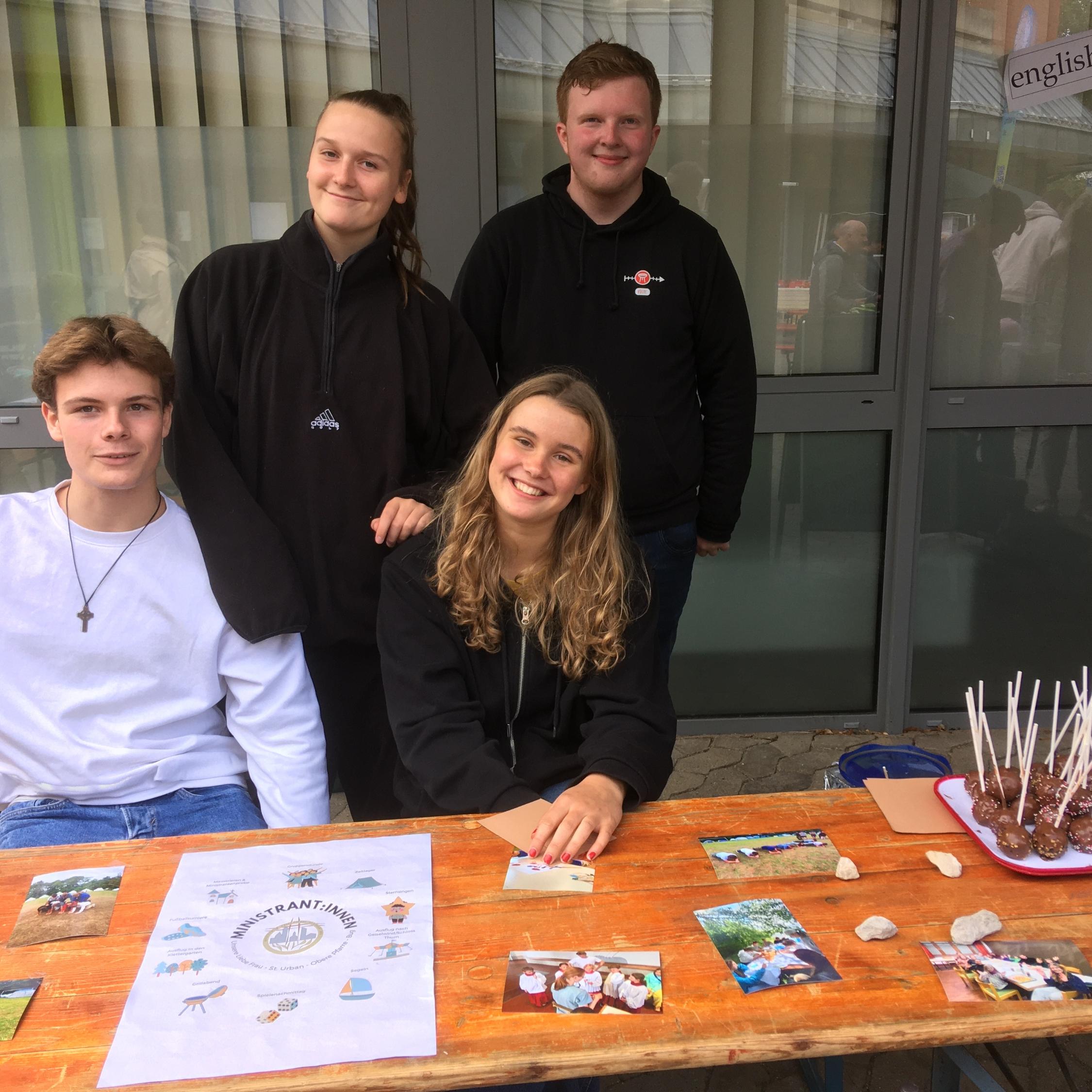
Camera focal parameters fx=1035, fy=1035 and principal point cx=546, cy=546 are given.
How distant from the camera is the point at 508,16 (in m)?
3.38

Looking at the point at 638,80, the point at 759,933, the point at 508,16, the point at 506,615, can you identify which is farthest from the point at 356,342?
the point at 508,16

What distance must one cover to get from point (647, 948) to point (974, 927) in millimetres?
424

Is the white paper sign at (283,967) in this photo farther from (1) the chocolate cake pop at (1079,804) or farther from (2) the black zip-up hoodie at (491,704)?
(1) the chocolate cake pop at (1079,804)

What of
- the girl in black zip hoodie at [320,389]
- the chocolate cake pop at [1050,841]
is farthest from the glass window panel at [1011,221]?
the chocolate cake pop at [1050,841]

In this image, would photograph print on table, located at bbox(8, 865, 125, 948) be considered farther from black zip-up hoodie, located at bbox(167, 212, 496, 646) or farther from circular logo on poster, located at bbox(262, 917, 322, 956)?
black zip-up hoodie, located at bbox(167, 212, 496, 646)

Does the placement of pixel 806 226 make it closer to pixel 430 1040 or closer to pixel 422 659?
pixel 422 659

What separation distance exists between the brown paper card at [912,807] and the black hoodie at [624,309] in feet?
3.65

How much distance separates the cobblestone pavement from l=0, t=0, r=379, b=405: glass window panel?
6.43 feet

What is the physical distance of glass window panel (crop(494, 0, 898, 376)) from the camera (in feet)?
11.4

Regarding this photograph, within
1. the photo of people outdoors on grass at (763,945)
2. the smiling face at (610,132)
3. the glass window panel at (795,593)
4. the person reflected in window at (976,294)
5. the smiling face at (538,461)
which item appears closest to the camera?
the photo of people outdoors on grass at (763,945)

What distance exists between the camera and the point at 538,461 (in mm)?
1998

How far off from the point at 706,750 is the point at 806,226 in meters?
1.95

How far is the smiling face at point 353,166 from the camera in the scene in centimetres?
198

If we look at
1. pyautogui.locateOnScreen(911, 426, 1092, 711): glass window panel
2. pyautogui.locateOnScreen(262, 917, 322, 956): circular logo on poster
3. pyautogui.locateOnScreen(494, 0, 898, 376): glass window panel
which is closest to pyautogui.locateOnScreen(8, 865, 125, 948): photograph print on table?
pyautogui.locateOnScreen(262, 917, 322, 956): circular logo on poster
